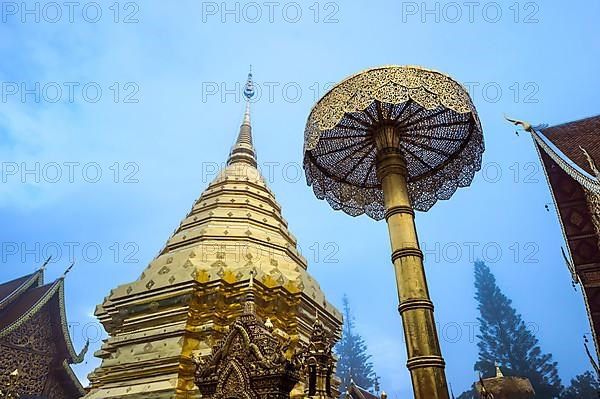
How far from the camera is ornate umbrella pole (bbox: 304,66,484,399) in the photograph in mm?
4289

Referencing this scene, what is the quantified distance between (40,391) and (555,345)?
116 m

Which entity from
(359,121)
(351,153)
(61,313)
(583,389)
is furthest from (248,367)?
(583,389)

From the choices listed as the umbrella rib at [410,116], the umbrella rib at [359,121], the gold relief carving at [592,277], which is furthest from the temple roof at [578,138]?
the umbrella rib at [359,121]

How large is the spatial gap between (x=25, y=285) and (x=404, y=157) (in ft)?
48.2

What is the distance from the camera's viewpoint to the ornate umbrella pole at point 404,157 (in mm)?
4289

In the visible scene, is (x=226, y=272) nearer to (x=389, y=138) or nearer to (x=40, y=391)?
(x=389, y=138)

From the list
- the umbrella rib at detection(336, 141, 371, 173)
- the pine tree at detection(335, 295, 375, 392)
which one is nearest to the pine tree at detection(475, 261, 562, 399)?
the pine tree at detection(335, 295, 375, 392)

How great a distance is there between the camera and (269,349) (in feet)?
17.3

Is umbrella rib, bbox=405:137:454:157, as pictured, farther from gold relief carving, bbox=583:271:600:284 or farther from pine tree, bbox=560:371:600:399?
pine tree, bbox=560:371:600:399

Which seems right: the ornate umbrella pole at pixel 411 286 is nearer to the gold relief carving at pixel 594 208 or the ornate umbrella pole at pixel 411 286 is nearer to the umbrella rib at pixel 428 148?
the umbrella rib at pixel 428 148

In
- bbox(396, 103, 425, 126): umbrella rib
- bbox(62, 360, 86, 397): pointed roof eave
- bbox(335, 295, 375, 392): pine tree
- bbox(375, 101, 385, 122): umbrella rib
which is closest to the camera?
bbox(375, 101, 385, 122): umbrella rib

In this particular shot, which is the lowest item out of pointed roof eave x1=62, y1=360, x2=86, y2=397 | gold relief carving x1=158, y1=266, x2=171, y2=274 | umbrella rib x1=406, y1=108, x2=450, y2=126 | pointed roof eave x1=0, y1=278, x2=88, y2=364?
gold relief carving x1=158, y1=266, x2=171, y2=274

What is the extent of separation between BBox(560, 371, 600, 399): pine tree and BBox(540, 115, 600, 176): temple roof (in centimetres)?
2346

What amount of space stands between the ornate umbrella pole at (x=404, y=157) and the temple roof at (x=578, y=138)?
14.5 ft
